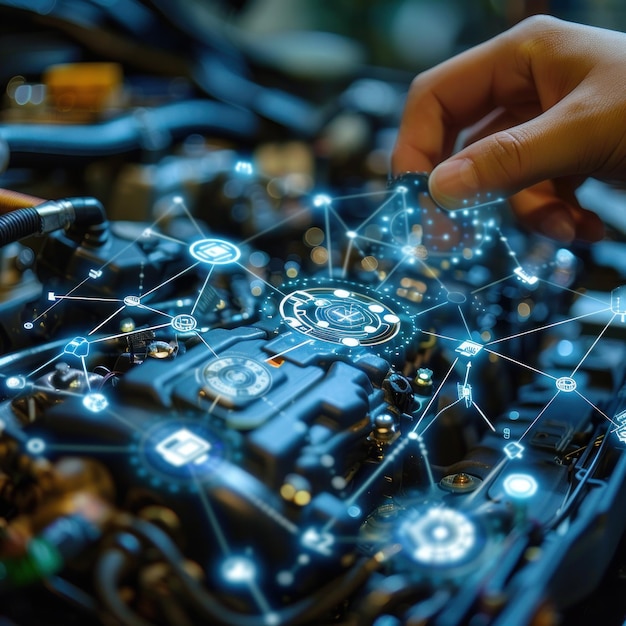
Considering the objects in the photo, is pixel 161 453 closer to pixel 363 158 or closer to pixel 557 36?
pixel 557 36

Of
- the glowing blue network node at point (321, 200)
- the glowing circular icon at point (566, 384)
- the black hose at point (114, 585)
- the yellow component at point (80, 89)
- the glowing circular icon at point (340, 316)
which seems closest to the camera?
the black hose at point (114, 585)

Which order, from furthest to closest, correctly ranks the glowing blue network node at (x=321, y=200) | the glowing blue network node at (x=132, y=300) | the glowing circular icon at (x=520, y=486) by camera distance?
the glowing blue network node at (x=321, y=200), the glowing blue network node at (x=132, y=300), the glowing circular icon at (x=520, y=486)

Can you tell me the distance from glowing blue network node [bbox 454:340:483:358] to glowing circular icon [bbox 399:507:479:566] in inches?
16.4

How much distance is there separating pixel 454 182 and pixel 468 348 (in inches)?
11.1

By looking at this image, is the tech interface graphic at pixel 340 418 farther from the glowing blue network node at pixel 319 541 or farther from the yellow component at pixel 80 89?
the yellow component at pixel 80 89

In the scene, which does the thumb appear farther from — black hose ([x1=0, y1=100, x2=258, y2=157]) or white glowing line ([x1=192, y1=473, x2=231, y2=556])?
black hose ([x1=0, y1=100, x2=258, y2=157])

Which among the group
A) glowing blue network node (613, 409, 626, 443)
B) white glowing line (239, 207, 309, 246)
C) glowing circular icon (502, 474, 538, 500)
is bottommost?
white glowing line (239, 207, 309, 246)

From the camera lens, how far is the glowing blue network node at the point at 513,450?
979 mm

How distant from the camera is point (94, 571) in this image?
2.24ft

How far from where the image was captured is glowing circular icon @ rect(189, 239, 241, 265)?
46.1 inches

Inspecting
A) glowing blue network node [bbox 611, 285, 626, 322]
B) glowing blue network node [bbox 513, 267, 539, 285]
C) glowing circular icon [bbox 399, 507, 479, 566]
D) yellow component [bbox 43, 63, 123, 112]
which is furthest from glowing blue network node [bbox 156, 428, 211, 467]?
yellow component [bbox 43, 63, 123, 112]

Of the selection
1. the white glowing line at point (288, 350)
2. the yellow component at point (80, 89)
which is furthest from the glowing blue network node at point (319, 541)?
the yellow component at point (80, 89)

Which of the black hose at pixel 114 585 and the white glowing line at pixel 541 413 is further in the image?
the white glowing line at pixel 541 413

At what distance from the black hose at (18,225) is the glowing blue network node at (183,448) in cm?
39
